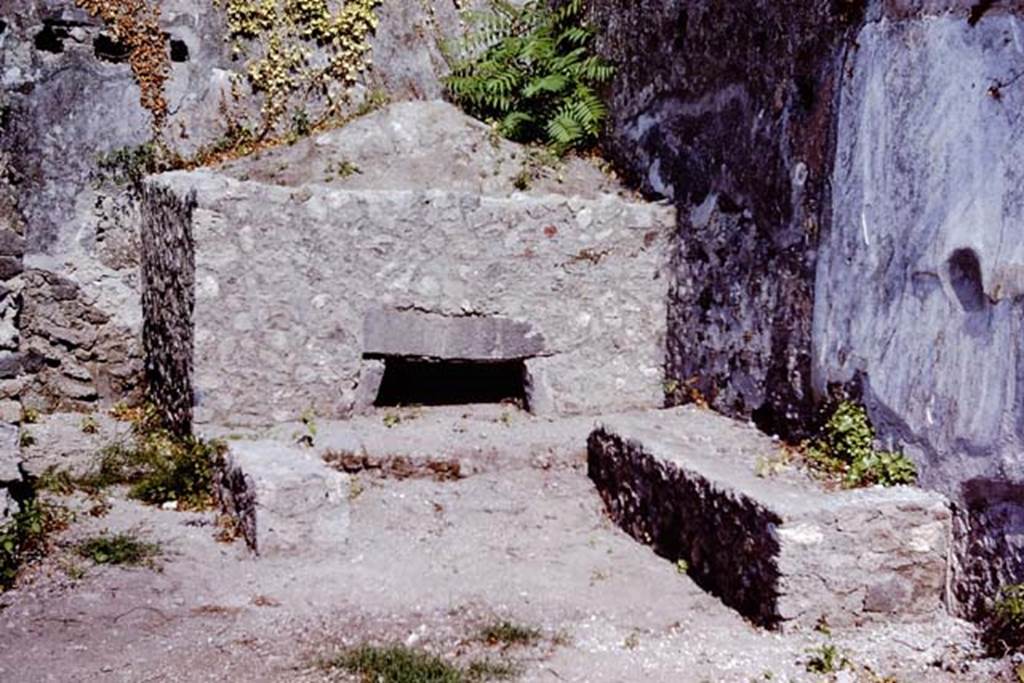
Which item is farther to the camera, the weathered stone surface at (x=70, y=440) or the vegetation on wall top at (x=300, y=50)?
the vegetation on wall top at (x=300, y=50)

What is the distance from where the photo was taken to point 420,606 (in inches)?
191

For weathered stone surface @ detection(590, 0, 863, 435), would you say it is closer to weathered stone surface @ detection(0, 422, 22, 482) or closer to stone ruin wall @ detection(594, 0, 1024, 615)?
stone ruin wall @ detection(594, 0, 1024, 615)

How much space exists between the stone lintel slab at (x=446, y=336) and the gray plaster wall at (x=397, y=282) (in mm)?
49

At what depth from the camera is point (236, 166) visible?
715 cm

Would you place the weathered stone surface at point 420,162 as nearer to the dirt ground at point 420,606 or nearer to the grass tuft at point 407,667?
the dirt ground at point 420,606

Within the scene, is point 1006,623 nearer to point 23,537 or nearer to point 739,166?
point 739,166

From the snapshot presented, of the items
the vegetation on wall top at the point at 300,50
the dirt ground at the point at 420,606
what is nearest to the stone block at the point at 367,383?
the dirt ground at the point at 420,606

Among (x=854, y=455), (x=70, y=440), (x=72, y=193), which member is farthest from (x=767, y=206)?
(x=72, y=193)

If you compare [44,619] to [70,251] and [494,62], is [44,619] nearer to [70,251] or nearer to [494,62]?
[70,251]

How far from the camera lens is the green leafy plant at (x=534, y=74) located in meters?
7.85

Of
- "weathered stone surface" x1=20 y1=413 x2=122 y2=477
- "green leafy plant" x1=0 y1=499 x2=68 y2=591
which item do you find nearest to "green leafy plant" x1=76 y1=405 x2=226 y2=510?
"weathered stone surface" x1=20 y1=413 x2=122 y2=477

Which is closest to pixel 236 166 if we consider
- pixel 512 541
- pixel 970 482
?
pixel 512 541

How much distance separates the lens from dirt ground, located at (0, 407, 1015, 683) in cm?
429

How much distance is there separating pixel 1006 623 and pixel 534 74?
509 centimetres
